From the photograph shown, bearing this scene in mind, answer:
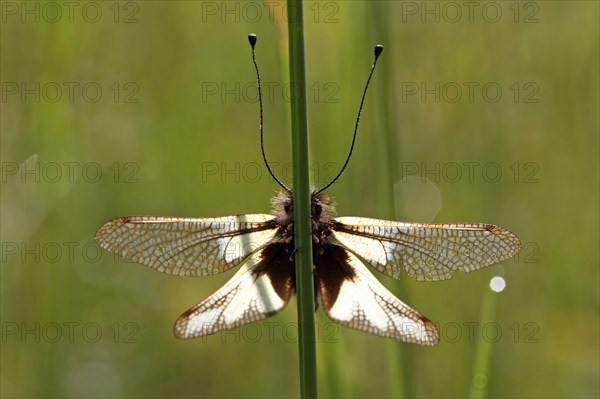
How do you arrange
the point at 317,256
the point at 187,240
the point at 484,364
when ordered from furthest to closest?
the point at 484,364 → the point at 317,256 → the point at 187,240

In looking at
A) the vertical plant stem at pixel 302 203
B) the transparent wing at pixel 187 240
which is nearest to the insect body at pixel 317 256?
the transparent wing at pixel 187 240

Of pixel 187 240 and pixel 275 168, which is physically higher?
pixel 275 168

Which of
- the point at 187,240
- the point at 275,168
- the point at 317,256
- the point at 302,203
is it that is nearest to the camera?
the point at 302,203

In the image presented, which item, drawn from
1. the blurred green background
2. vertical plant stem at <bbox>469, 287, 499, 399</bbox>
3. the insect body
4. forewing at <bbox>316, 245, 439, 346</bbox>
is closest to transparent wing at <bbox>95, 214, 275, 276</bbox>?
the insect body

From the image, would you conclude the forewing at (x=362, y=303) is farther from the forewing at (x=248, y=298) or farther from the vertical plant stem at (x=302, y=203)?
the vertical plant stem at (x=302, y=203)

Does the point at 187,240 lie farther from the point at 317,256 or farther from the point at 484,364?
the point at 484,364

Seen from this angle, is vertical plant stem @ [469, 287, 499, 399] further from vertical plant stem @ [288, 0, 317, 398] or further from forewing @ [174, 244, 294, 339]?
vertical plant stem @ [288, 0, 317, 398]

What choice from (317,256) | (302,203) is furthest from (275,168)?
(302,203)

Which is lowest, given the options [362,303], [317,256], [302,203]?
[362,303]
